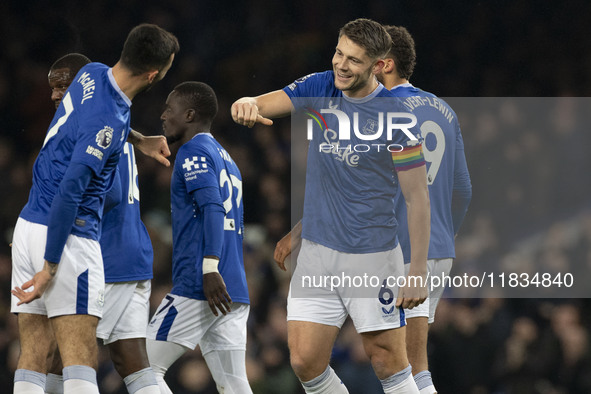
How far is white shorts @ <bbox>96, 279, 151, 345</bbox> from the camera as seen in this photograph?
373cm

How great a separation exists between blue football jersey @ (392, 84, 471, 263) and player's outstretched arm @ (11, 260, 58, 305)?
191 cm

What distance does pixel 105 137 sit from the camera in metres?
3.15

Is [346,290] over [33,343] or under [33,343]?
over

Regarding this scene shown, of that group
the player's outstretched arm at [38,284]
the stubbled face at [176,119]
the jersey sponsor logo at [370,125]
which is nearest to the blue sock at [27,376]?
the player's outstretched arm at [38,284]

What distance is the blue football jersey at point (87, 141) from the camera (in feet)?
10.3

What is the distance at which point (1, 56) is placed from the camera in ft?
20.4

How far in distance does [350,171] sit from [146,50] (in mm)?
1089

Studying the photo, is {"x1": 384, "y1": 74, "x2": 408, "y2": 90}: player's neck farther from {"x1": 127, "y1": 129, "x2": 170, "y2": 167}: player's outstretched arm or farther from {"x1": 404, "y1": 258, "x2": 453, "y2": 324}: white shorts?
{"x1": 127, "y1": 129, "x2": 170, "y2": 167}: player's outstretched arm

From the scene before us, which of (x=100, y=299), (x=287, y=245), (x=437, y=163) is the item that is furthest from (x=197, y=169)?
(x=437, y=163)

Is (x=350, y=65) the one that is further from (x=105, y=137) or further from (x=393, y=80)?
(x=105, y=137)

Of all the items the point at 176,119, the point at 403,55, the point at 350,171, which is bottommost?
the point at 350,171

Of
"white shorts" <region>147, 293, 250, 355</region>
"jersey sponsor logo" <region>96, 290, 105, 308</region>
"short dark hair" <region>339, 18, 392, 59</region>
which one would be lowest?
"white shorts" <region>147, 293, 250, 355</region>

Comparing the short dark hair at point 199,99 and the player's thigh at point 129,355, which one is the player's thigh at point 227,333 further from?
the short dark hair at point 199,99

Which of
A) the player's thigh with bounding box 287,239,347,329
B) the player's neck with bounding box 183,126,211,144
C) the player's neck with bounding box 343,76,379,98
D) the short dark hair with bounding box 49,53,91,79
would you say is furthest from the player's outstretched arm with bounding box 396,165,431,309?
the short dark hair with bounding box 49,53,91,79
